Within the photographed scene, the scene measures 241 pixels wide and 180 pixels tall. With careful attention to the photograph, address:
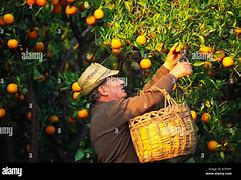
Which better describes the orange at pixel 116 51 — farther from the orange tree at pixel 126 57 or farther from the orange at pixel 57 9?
the orange at pixel 57 9

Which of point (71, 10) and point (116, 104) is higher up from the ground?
point (71, 10)

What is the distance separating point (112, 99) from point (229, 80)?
→ 1.06 metres

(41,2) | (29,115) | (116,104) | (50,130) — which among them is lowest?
(50,130)

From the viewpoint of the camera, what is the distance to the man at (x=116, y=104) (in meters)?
4.31

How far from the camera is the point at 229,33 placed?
200 inches

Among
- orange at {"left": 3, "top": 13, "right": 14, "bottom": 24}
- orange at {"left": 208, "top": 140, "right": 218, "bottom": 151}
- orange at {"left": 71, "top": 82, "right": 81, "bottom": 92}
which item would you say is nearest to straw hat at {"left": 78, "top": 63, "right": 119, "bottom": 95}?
orange at {"left": 71, "top": 82, "right": 81, "bottom": 92}

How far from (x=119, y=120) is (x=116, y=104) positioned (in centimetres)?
9

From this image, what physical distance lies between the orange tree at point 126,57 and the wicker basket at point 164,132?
719 millimetres

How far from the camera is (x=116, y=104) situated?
4355mm

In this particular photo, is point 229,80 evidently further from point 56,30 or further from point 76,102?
point 56,30

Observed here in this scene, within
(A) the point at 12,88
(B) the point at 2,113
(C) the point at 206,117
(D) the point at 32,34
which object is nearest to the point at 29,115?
(B) the point at 2,113

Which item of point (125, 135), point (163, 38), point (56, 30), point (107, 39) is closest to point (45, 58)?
point (56, 30)

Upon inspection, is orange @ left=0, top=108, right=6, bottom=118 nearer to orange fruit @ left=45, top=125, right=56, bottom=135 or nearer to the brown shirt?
orange fruit @ left=45, top=125, right=56, bottom=135

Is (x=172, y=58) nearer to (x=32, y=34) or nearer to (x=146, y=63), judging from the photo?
(x=146, y=63)
